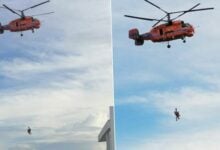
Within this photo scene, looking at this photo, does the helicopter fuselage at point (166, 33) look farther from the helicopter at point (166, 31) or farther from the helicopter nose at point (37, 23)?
the helicopter nose at point (37, 23)

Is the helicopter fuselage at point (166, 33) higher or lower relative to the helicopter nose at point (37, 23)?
lower

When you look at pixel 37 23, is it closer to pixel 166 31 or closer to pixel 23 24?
pixel 23 24

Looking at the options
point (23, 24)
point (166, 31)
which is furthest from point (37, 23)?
point (166, 31)

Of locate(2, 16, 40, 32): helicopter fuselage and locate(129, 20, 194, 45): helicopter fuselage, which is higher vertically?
locate(2, 16, 40, 32): helicopter fuselage

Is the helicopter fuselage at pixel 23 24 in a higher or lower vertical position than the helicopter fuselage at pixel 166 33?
higher

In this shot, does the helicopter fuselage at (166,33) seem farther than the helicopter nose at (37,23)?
No

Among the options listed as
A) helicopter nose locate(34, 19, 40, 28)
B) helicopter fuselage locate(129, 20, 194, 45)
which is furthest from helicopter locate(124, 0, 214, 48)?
helicopter nose locate(34, 19, 40, 28)

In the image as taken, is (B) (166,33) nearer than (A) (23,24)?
Yes

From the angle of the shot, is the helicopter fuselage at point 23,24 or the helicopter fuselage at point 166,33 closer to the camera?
the helicopter fuselage at point 166,33

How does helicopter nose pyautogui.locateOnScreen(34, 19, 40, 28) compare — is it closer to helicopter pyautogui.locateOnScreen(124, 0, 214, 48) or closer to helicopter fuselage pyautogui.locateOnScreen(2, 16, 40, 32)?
helicopter fuselage pyautogui.locateOnScreen(2, 16, 40, 32)

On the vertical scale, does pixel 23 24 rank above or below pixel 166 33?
above


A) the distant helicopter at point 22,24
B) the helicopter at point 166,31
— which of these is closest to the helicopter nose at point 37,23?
the distant helicopter at point 22,24
